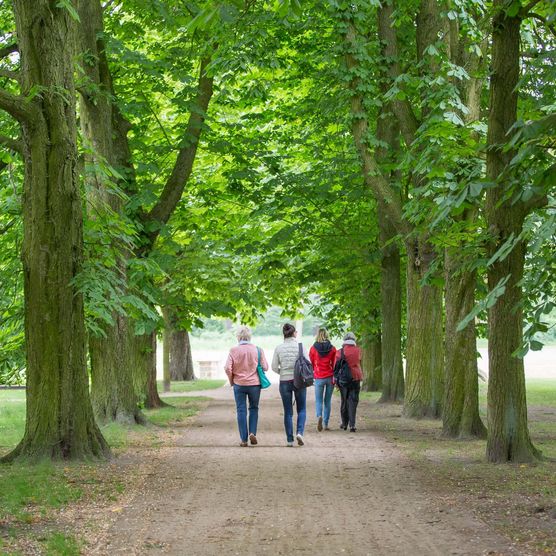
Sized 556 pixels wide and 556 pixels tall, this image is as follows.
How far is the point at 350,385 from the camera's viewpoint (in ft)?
61.7

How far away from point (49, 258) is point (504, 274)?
5709mm

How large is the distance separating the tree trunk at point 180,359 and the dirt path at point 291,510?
30.0 meters

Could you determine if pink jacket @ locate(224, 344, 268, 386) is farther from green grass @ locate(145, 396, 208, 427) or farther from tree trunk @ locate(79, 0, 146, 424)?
green grass @ locate(145, 396, 208, 427)

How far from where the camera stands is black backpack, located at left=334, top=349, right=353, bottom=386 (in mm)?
18956

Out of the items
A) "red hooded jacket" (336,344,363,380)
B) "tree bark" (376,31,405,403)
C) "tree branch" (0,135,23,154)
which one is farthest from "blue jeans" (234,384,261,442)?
"tree bark" (376,31,405,403)

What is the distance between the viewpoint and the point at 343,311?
33844 millimetres

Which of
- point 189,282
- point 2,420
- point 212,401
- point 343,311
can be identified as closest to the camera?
point 2,420

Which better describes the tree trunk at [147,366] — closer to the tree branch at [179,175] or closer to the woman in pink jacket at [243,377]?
the tree branch at [179,175]

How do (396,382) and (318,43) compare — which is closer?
(318,43)

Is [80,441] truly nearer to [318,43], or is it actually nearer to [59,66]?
[59,66]

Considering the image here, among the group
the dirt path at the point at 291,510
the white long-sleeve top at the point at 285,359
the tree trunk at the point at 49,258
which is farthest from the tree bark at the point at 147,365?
the tree trunk at the point at 49,258

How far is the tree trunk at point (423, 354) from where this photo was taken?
21406mm

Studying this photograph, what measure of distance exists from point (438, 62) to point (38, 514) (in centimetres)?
1127

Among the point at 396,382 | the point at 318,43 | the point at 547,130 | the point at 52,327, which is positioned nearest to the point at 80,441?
the point at 52,327
